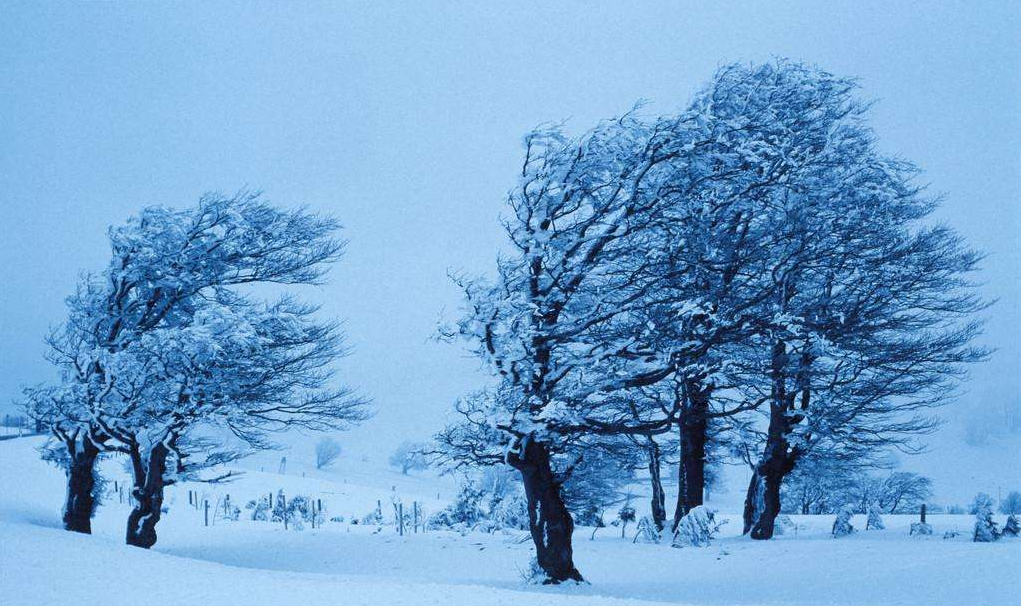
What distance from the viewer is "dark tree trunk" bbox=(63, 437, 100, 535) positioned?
15461 millimetres

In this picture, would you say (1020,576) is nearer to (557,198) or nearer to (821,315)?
(821,315)

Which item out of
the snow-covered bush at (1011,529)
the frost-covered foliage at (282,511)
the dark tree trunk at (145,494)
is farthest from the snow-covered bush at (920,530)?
the frost-covered foliage at (282,511)

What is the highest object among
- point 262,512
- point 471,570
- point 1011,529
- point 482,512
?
point 1011,529

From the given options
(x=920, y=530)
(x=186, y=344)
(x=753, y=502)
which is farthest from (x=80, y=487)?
(x=920, y=530)

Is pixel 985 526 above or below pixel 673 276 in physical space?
below

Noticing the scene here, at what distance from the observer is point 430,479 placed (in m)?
80.4

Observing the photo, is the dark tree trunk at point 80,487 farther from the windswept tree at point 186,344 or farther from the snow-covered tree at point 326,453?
the snow-covered tree at point 326,453

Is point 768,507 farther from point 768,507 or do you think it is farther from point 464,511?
point 464,511

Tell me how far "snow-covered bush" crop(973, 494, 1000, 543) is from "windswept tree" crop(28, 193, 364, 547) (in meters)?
14.0

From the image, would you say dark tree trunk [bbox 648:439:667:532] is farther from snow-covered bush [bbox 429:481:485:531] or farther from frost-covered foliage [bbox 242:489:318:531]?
frost-covered foliage [bbox 242:489:318:531]

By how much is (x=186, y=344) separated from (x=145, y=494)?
13.7ft

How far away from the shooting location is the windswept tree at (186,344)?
13.7 m

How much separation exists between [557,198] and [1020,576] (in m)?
7.99

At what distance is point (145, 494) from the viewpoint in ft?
48.2
